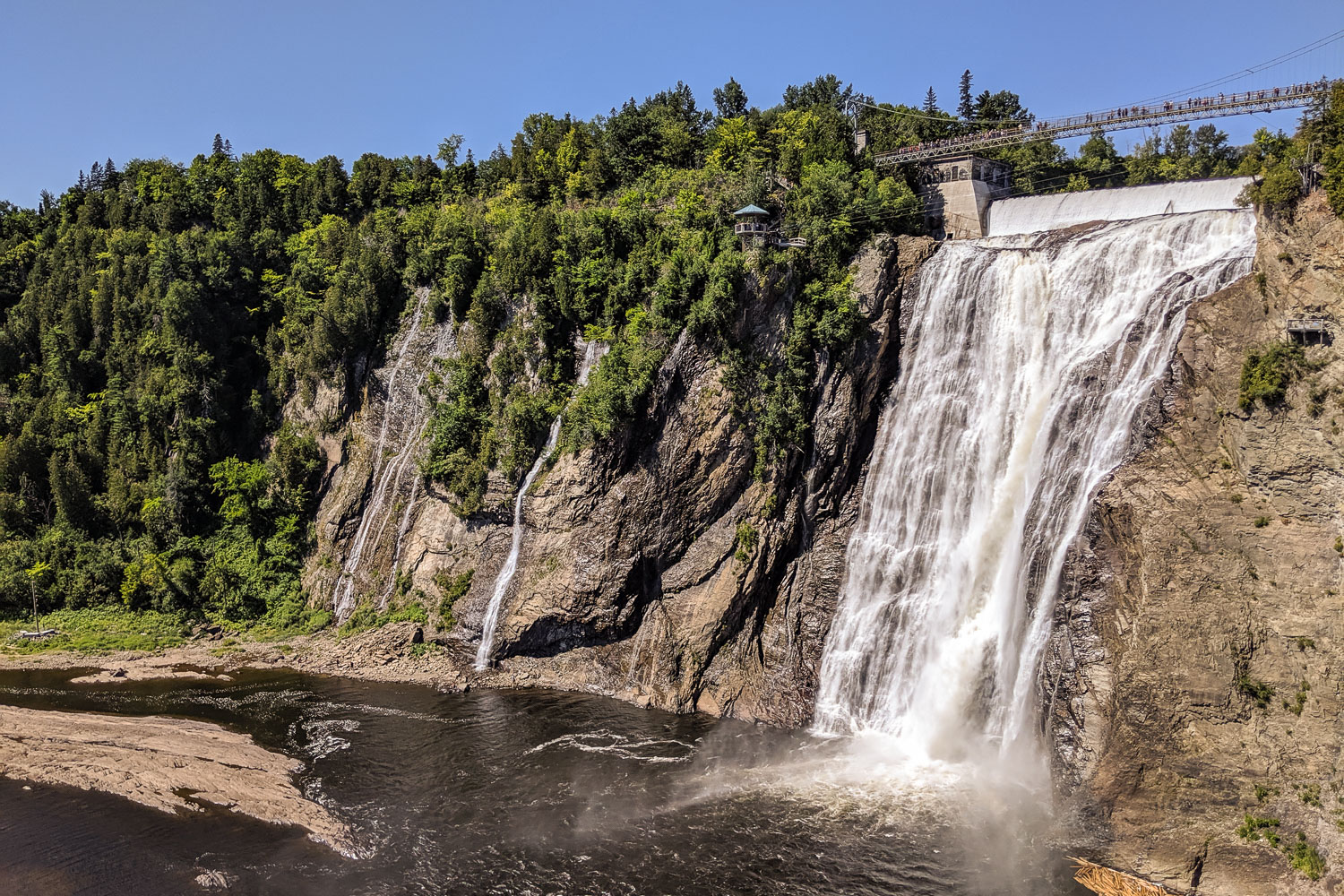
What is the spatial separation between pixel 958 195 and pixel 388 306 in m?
33.7

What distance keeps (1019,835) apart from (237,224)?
210 ft

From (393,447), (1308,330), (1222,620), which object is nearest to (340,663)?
(393,447)

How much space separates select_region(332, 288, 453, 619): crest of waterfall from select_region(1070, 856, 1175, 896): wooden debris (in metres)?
34.4

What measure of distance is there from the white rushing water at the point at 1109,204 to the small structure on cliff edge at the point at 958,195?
0.88 meters

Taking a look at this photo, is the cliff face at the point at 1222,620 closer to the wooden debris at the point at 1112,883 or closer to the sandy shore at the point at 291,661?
the wooden debris at the point at 1112,883

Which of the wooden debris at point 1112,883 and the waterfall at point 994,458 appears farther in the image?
the waterfall at point 994,458

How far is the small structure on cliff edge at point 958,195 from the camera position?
1796 inches

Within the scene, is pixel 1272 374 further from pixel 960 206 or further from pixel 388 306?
pixel 388 306

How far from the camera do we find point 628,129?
6066 cm

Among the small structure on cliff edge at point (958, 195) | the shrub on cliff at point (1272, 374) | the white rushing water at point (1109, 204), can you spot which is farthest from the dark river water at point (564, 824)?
the small structure on cliff edge at point (958, 195)

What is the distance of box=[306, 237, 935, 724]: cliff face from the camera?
37625 mm

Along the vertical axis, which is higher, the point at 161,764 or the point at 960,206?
the point at 960,206

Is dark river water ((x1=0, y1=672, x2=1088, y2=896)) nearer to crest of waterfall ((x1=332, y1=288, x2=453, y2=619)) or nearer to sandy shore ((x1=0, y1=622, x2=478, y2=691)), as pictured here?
sandy shore ((x1=0, y1=622, x2=478, y2=691))

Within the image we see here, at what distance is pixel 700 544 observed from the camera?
1561 inches
